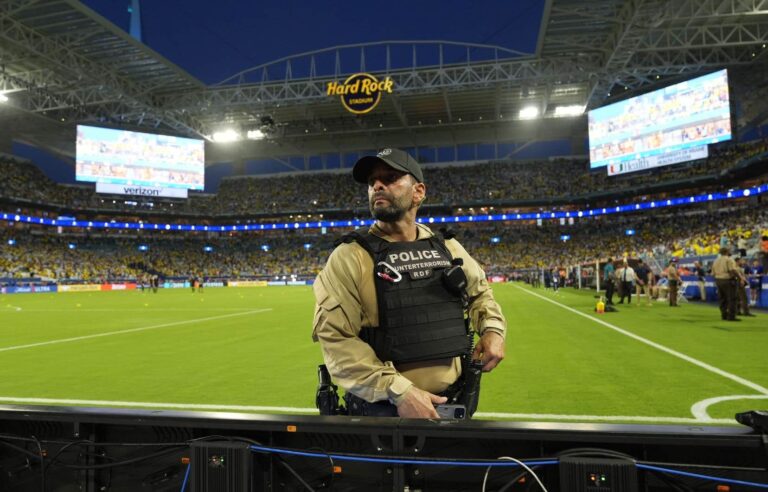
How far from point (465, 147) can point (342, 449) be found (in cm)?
6595

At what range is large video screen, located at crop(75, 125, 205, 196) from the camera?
44428mm

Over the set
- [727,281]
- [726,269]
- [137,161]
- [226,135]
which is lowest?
[727,281]

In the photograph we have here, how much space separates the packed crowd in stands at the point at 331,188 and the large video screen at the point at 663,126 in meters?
16.1

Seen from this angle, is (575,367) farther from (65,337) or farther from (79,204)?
(79,204)

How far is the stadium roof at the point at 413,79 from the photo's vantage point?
27.7 m

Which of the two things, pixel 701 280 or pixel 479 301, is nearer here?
pixel 479 301

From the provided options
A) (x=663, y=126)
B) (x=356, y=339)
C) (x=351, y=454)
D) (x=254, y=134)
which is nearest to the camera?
(x=351, y=454)

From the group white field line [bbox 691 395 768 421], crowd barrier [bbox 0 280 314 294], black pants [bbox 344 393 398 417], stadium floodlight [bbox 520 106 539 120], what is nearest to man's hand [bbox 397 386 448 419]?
black pants [bbox 344 393 398 417]

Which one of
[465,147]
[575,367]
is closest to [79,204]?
[465,147]

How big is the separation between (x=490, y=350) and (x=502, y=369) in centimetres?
474

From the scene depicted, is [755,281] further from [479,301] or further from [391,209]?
[391,209]

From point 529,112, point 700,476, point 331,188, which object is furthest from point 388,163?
point 331,188

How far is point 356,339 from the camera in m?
2.40

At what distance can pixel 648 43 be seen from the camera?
31.5m
